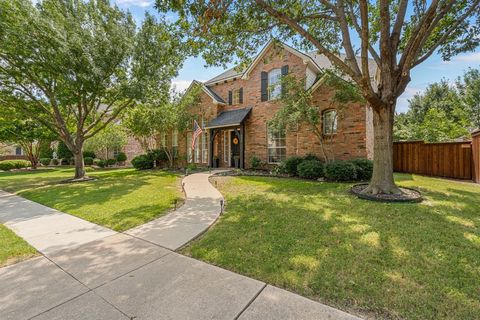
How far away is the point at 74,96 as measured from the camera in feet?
38.8

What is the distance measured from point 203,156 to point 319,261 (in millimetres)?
15150

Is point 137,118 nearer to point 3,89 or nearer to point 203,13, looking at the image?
point 3,89

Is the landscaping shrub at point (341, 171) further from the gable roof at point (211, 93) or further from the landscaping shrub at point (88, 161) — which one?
the landscaping shrub at point (88, 161)

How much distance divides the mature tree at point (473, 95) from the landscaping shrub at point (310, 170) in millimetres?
24963

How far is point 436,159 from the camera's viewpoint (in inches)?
450

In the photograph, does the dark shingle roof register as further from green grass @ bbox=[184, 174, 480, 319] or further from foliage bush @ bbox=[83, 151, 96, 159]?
foliage bush @ bbox=[83, 151, 96, 159]

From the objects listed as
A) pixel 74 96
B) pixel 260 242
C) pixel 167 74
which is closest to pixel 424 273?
pixel 260 242

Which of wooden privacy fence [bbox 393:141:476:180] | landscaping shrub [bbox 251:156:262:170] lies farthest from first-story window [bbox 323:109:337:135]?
landscaping shrub [bbox 251:156:262:170]

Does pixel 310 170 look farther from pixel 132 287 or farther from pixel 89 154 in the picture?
pixel 89 154

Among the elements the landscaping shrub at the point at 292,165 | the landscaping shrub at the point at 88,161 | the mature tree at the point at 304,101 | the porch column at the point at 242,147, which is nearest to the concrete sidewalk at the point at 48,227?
the mature tree at the point at 304,101

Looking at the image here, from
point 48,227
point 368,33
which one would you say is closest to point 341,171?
point 368,33

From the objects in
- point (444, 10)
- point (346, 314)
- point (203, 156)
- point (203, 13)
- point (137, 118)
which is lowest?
point (346, 314)

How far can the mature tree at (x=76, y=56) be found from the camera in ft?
32.0

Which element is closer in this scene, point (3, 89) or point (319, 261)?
point (319, 261)
